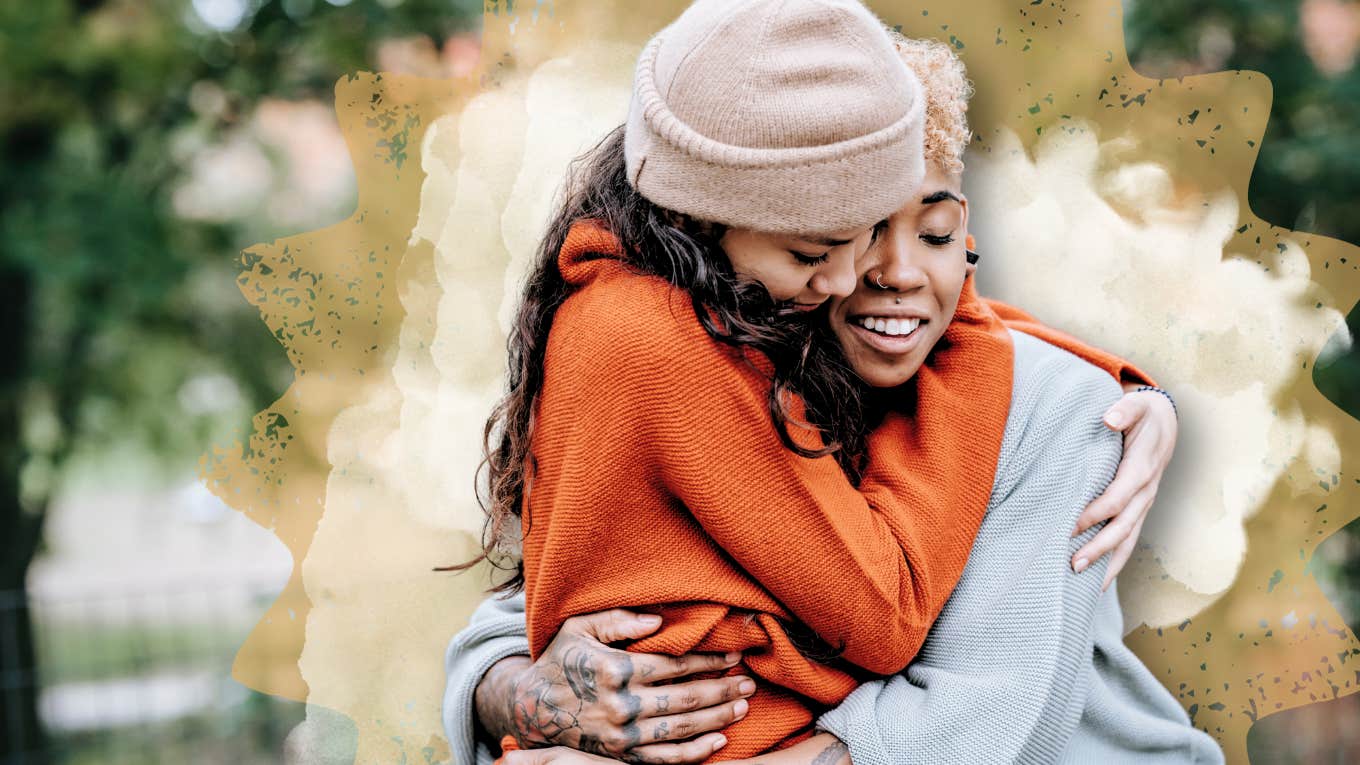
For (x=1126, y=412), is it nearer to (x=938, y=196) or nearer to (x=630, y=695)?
(x=938, y=196)

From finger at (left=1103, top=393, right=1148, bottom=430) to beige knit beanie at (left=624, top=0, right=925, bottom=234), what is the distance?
611mm

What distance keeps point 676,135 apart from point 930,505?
65 cm

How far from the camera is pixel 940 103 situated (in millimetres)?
1747

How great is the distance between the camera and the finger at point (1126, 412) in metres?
1.88

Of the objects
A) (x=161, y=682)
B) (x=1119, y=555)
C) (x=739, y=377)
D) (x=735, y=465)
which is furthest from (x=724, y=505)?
(x=161, y=682)

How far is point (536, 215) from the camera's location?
2977 millimetres

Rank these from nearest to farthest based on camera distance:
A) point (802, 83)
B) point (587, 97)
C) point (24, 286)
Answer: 1. point (802, 83)
2. point (587, 97)
3. point (24, 286)

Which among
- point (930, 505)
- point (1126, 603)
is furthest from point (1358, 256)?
point (930, 505)

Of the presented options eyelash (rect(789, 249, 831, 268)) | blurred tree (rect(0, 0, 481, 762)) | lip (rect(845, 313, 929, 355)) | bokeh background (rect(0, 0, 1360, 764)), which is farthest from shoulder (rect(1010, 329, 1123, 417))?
blurred tree (rect(0, 0, 481, 762))

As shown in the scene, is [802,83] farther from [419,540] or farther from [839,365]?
[419,540]

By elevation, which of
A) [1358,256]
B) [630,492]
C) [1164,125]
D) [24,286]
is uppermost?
[630,492]

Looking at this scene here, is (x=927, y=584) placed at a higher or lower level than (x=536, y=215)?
higher

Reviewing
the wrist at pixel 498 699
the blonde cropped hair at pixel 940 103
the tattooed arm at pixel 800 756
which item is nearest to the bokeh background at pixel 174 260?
the blonde cropped hair at pixel 940 103

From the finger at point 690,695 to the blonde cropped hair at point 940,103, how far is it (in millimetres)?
823
